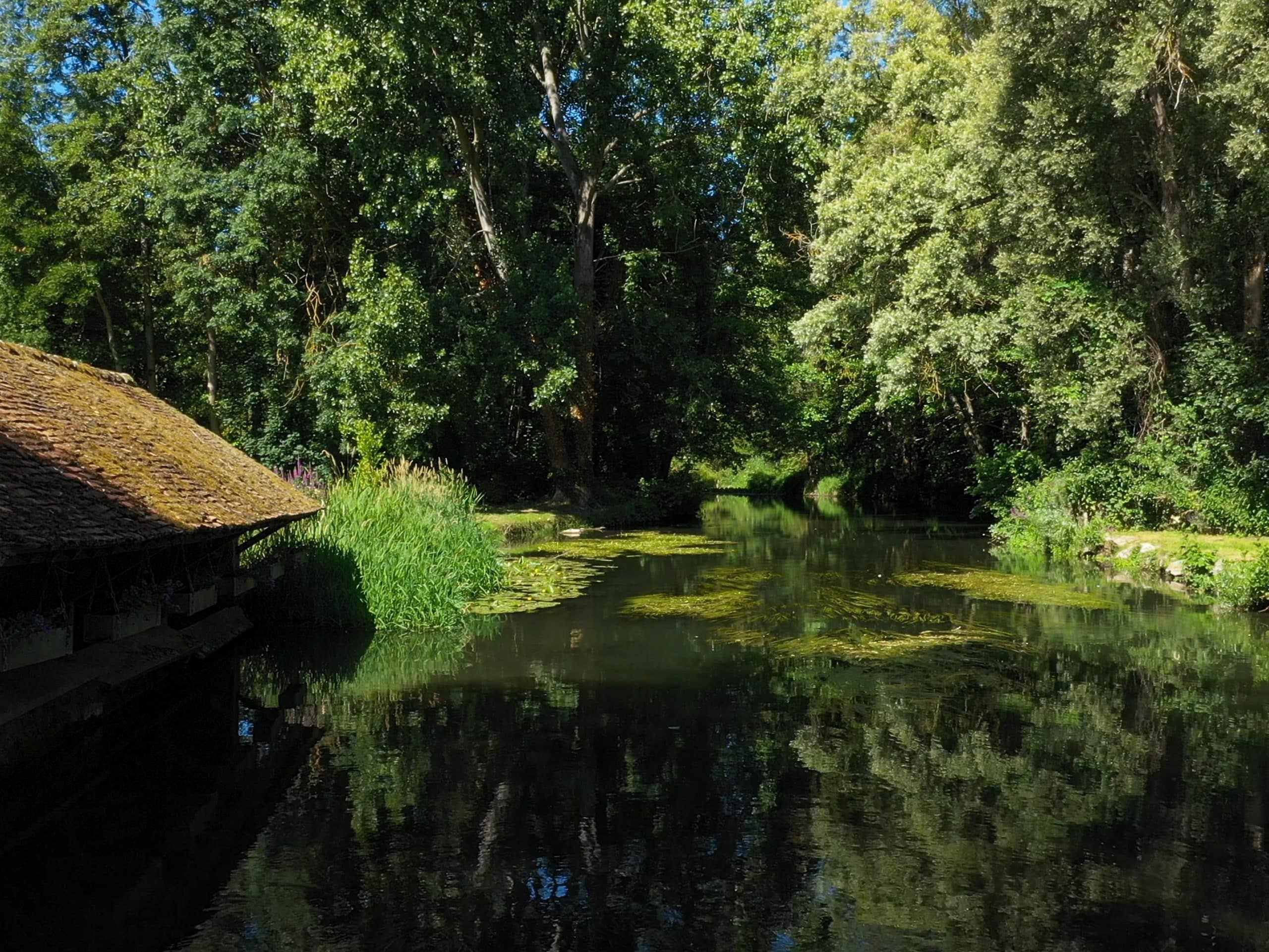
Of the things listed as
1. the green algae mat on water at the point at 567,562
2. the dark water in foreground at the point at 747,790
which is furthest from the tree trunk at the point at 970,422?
the dark water in foreground at the point at 747,790

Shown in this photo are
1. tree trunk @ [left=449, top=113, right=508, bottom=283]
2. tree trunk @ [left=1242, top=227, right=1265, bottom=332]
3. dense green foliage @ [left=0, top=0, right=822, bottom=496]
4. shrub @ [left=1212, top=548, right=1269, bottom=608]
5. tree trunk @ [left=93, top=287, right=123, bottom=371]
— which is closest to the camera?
shrub @ [left=1212, top=548, right=1269, bottom=608]

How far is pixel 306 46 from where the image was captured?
2614 cm

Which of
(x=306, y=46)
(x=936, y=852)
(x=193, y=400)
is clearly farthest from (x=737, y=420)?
(x=936, y=852)

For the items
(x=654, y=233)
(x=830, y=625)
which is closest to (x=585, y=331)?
(x=654, y=233)

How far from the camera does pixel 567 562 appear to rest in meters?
20.5

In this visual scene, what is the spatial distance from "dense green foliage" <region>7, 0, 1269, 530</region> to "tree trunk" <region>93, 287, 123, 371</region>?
0.25 m

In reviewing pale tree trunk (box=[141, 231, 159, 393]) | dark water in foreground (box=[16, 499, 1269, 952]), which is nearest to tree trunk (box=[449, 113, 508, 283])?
pale tree trunk (box=[141, 231, 159, 393])

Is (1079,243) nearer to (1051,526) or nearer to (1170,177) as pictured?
(1170,177)

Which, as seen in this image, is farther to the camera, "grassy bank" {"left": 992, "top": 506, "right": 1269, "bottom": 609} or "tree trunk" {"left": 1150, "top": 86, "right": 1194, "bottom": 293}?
"tree trunk" {"left": 1150, "top": 86, "right": 1194, "bottom": 293}

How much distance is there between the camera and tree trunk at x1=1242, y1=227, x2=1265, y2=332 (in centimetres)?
1902

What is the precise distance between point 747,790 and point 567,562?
12836mm

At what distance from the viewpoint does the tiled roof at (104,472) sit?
7.30 metres

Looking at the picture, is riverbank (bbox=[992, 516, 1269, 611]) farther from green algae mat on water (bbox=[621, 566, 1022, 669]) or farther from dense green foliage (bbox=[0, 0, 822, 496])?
dense green foliage (bbox=[0, 0, 822, 496])

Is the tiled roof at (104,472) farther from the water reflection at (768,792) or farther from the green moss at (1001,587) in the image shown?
the green moss at (1001,587)
